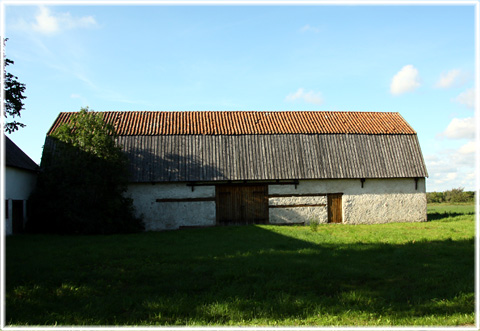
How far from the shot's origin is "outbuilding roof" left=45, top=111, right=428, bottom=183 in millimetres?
21516

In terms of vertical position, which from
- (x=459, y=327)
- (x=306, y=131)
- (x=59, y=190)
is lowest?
(x=459, y=327)

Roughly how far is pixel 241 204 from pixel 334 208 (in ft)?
15.8

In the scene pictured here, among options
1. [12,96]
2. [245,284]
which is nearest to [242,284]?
[245,284]

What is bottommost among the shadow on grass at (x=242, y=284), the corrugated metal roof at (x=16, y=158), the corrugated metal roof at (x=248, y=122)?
the shadow on grass at (x=242, y=284)

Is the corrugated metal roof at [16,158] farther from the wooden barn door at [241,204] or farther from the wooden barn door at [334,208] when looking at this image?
the wooden barn door at [334,208]

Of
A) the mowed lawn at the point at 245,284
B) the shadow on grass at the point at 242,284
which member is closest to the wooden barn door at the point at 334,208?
the mowed lawn at the point at 245,284

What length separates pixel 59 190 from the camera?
726 inches

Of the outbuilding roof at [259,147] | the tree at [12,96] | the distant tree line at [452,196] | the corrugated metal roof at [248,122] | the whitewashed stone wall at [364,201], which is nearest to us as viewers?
the tree at [12,96]

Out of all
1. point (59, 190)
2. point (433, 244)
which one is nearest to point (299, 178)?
point (433, 244)

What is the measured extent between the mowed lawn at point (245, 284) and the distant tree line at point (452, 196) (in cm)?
3243

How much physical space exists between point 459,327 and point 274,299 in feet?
9.09

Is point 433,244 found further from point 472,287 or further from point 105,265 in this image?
point 105,265

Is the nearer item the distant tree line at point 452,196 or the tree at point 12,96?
the tree at point 12,96

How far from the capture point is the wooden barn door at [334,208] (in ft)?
72.0
